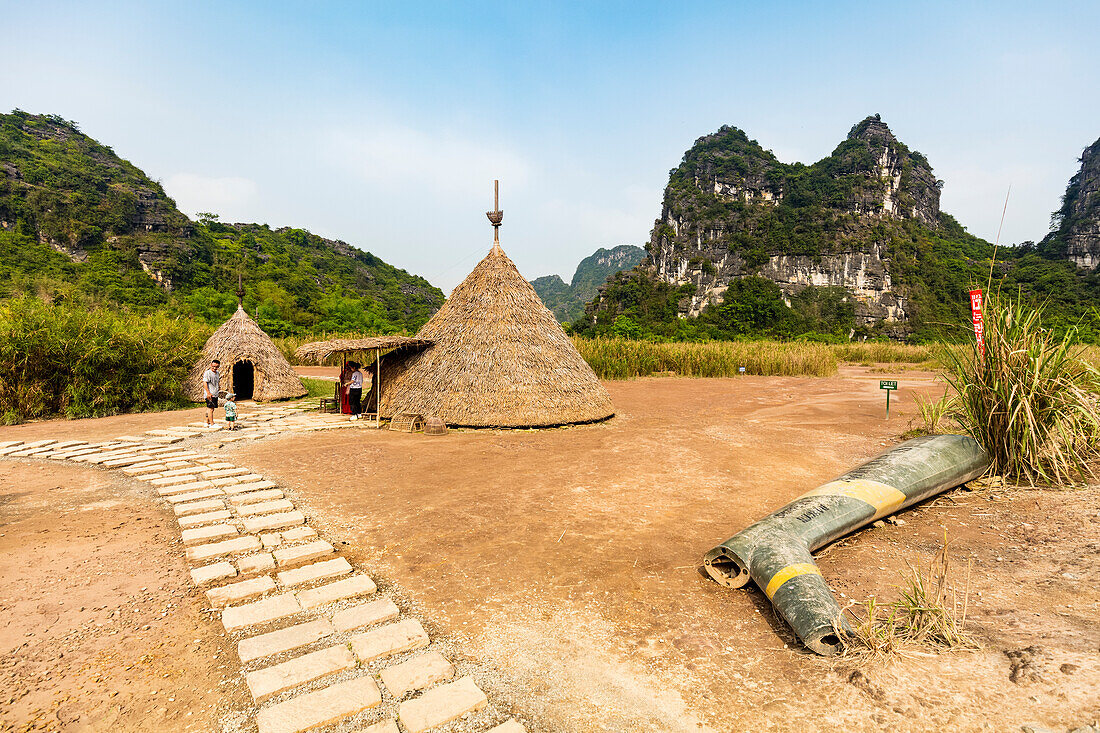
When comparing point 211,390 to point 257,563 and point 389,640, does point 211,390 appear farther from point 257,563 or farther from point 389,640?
point 389,640

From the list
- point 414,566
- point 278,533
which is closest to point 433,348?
point 278,533

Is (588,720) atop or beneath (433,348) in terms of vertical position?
beneath

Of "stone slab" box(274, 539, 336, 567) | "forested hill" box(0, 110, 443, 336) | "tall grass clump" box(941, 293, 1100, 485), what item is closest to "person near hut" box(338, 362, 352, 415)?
"stone slab" box(274, 539, 336, 567)

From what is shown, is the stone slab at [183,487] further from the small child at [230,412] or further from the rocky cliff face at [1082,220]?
the rocky cliff face at [1082,220]

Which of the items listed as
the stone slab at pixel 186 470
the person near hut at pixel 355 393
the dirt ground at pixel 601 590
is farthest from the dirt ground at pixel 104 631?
the person near hut at pixel 355 393

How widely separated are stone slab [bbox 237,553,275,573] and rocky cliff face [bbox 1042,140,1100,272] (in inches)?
2909

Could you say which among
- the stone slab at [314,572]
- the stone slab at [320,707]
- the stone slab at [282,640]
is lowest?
the stone slab at [314,572]

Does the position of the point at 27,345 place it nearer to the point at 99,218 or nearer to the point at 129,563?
the point at 129,563

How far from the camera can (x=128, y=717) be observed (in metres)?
2.01

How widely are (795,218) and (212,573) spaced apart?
77.9m

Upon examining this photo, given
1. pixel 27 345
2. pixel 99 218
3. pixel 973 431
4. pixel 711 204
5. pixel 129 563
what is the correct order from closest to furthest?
1. pixel 129 563
2. pixel 973 431
3. pixel 27 345
4. pixel 99 218
5. pixel 711 204

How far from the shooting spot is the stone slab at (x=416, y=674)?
7.06ft

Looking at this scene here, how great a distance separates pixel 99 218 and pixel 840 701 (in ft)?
164

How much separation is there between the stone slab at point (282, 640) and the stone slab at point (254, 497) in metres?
2.54
